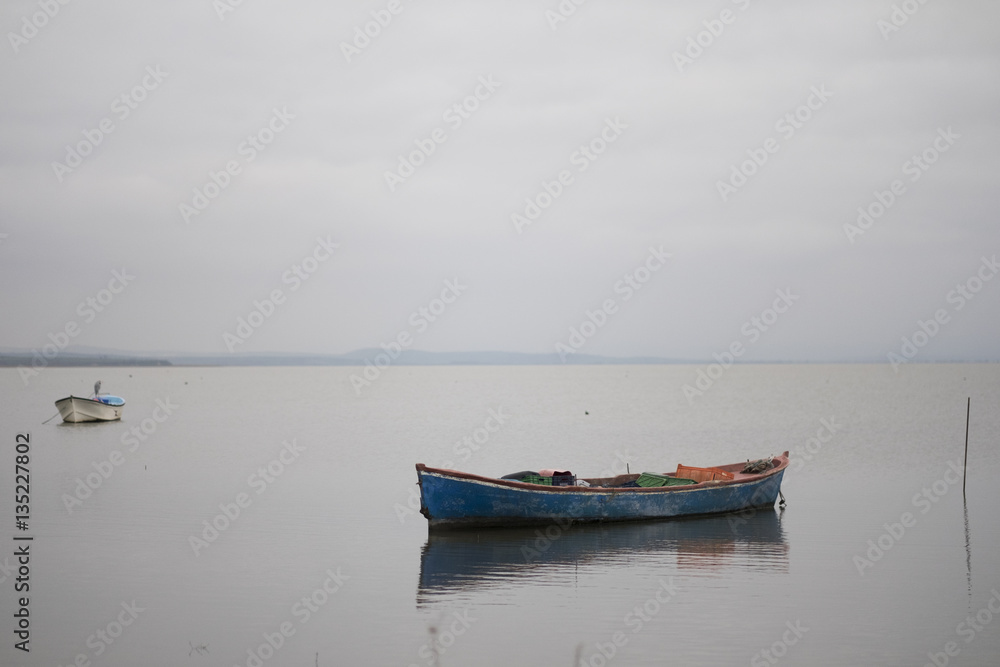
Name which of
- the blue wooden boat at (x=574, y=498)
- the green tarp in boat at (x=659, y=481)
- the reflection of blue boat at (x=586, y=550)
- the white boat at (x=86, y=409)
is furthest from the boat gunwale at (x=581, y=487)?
the white boat at (x=86, y=409)

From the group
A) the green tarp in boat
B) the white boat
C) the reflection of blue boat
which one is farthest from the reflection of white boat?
the green tarp in boat

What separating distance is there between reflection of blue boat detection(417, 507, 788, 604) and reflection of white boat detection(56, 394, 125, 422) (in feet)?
143

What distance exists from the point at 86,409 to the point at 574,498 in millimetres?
45641

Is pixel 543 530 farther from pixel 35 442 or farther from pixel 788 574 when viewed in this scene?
pixel 35 442

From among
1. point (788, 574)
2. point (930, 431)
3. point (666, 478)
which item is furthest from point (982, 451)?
point (788, 574)

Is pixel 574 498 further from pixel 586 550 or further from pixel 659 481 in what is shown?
pixel 659 481

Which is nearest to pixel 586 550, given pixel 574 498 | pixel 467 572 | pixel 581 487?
pixel 574 498

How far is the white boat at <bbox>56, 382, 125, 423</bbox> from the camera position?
59.5 metres

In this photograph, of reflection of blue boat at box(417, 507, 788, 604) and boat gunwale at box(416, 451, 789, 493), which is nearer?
reflection of blue boat at box(417, 507, 788, 604)

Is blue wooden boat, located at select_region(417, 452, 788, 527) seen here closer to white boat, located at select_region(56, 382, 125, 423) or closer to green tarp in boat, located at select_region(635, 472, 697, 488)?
green tarp in boat, located at select_region(635, 472, 697, 488)

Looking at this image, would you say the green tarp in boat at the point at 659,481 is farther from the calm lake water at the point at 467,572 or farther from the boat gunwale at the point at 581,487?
the calm lake water at the point at 467,572

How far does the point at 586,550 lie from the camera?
21.8 m

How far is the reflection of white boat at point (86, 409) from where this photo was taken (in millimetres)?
59500

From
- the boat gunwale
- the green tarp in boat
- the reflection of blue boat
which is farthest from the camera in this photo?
the green tarp in boat
